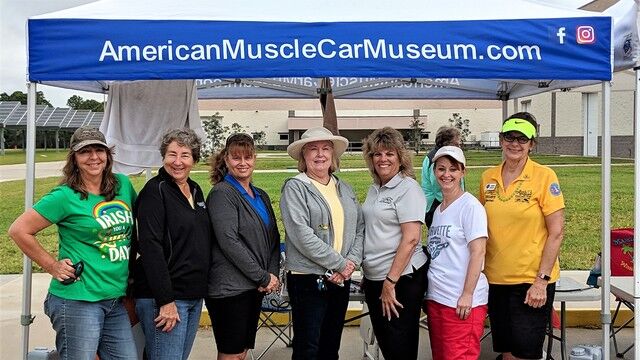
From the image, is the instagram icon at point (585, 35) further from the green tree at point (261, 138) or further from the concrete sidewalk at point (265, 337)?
the green tree at point (261, 138)

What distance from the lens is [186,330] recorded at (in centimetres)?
314

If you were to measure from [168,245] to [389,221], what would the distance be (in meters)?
1.19

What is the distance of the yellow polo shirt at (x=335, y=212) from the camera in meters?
3.31

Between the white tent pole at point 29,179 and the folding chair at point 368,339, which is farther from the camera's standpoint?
the folding chair at point 368,339

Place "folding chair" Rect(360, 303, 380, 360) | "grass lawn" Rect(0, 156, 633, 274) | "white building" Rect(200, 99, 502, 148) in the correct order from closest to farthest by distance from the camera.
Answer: "folding chair" Rect(360, 303, 380, 360)
"grass lawn" Rect(0, 156, 633, 274)
"white building" Rect(200, 99, 502, 148)

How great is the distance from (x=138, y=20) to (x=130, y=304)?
1.56 metres

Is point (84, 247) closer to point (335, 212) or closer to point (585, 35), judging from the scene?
point (335, 212)

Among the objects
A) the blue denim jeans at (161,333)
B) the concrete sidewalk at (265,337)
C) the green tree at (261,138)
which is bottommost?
the concrete sidewalk at (265,337)

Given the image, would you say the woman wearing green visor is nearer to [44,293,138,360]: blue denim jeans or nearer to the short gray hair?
the short gray hair

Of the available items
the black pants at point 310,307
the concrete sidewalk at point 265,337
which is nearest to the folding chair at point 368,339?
the concrete sidewalk at point 265,337

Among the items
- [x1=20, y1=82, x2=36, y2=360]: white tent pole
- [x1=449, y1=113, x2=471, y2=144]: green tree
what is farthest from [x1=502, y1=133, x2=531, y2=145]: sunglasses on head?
[x1=449, y1=113, x2=471, y2=144]: green tree

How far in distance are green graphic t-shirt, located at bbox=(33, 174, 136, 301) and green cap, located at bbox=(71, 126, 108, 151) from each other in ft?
0.70

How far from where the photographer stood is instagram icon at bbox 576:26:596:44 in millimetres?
3453

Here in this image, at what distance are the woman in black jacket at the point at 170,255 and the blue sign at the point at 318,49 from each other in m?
0.55
